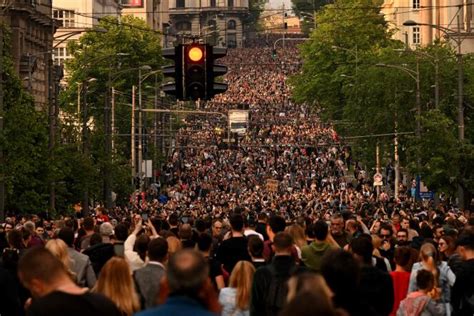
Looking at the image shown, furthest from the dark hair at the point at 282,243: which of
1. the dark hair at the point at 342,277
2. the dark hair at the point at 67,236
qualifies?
the dark hair at the point at 342,277

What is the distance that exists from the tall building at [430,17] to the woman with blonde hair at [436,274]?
77.8 metres

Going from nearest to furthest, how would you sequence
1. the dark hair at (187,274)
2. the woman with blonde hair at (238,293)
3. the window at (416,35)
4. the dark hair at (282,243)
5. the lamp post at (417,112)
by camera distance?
the dark hair at (187,274) → the woman with blonde hair at (238,293) → the dark hair at (282,243) → the lamp post at (417,112) → the window at (416,35)

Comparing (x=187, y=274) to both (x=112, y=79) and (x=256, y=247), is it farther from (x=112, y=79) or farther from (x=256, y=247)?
(x=112, y=79)

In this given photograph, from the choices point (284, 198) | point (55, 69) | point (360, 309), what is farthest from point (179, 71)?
point (284, 198)

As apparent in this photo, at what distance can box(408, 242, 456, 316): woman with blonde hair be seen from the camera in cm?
1834

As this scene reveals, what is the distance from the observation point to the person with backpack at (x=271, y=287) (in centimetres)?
1661

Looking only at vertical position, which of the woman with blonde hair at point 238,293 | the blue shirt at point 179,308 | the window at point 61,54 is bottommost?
the woman with blonde hair at point 238,293

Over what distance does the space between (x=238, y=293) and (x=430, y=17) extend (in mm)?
111985

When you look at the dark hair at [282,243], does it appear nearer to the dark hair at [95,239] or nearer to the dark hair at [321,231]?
the dark hair at [321,231]

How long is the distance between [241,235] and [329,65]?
106m

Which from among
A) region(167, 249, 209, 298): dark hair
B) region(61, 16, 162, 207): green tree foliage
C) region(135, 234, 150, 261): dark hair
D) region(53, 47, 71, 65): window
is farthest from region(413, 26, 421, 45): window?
region(167, 249, 209, 298): dark hair

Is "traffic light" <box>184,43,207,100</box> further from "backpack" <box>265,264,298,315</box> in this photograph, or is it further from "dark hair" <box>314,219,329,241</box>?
"backpack" <box>265,264,298,315</box>

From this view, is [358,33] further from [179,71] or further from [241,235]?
[241,235]

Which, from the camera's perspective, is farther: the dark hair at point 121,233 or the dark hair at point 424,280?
the dark hair at point 121,233
